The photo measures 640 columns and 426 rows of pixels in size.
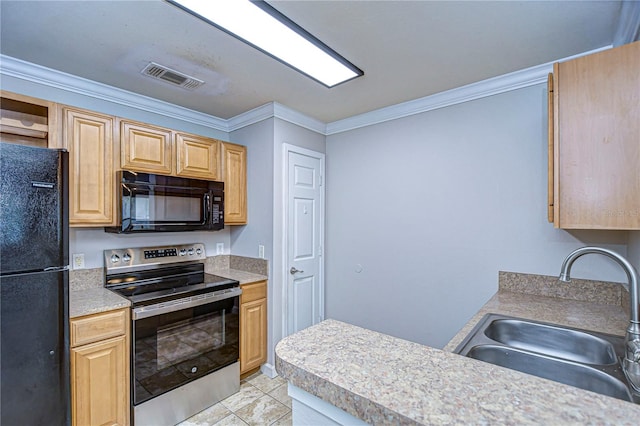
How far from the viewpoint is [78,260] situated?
2.23 m

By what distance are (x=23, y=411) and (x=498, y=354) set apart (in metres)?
2.24

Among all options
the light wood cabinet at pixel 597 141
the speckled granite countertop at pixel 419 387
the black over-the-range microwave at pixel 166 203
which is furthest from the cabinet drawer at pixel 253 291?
the light wood cabinet at pixel 597 141

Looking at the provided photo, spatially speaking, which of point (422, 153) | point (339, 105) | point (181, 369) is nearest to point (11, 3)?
point (339, 105)

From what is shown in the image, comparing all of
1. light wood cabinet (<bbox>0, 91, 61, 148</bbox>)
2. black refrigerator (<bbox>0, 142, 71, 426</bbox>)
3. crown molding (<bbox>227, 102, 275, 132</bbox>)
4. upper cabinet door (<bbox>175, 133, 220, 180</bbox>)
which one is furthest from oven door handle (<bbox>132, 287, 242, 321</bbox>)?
crown molding (<bbox>227, 102, 275, 132</bbox>)

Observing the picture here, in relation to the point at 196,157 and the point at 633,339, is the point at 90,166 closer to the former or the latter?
the point at 196,157

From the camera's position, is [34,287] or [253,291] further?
[253,291]

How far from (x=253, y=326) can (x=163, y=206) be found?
4.13 ft

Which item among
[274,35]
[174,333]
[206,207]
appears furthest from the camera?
[206,207]

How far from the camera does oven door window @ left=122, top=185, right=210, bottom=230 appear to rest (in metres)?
2.16

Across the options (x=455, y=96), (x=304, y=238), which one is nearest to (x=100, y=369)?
(x=304, y=238)

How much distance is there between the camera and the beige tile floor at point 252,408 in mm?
2168

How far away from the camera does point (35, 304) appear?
1.53m

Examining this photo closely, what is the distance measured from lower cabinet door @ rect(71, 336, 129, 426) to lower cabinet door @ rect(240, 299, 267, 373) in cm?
87

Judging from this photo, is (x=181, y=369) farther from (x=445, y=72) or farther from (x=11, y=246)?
(x=445, y=72)
